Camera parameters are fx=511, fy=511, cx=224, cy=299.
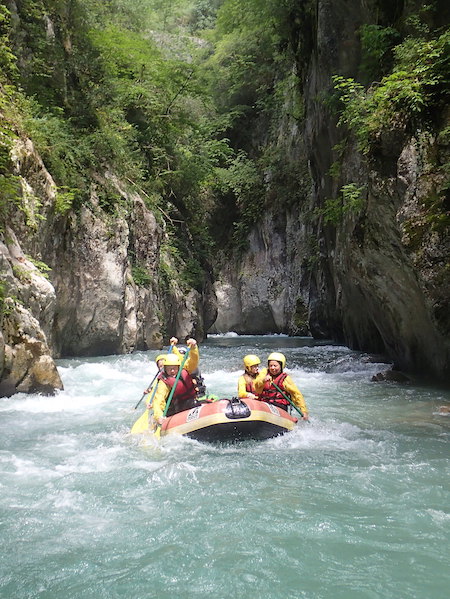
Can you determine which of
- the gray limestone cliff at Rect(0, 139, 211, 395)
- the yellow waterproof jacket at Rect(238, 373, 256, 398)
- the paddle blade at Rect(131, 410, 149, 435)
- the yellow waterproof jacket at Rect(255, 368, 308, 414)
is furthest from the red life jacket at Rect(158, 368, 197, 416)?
the gray limestone cliff at Rect(0, 139, 211, 395)

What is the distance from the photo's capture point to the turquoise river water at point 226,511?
2.91 m

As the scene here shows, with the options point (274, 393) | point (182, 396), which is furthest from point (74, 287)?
point (274, 393)

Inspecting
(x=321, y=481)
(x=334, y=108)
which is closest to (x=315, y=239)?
(x=334, y=108)

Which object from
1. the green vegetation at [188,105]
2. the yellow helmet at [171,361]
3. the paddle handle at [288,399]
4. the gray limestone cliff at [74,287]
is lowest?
the paddle handle at [288,399]

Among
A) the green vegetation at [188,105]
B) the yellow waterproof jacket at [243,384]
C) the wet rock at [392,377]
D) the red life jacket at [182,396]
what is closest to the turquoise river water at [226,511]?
the red life jacket at [182,396]

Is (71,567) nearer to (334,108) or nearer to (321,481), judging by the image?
(321,481)

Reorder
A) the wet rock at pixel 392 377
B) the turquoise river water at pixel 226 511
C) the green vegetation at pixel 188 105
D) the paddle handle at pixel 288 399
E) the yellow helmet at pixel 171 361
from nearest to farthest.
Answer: the turquoise river water at pixel 226 511 < the yellow helmet at pixel 171 361 < the paddle handle at pixel 288 399 < the green vegetation at pixel 188 105 < the wet rock at pixel 392 377

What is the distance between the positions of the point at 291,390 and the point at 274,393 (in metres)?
0.23

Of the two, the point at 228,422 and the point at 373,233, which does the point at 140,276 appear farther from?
the point at 228,422

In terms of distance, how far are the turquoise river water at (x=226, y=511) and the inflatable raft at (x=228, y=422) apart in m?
0.13

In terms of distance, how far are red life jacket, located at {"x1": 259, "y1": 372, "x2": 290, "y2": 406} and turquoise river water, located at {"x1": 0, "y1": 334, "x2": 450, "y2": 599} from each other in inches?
17.2

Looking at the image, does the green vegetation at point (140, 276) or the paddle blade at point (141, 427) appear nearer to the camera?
the paddle blade at point (141, 427)

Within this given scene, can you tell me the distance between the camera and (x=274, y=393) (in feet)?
22.0

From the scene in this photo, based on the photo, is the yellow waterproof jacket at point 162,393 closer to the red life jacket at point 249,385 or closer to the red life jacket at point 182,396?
the red life jacket at point 182,396
